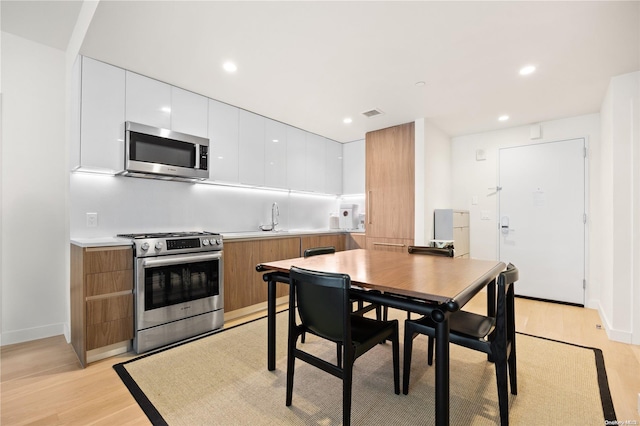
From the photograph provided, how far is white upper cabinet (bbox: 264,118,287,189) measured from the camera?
388 cm

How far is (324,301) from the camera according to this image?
147cm

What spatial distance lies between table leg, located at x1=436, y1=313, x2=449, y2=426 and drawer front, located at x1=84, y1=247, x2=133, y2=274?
7.70ft

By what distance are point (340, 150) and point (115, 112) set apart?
11.1 feet

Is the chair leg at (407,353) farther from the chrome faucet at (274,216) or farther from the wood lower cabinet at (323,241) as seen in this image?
the chrome faucet at (274,216)

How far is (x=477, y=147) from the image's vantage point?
15.1 ft

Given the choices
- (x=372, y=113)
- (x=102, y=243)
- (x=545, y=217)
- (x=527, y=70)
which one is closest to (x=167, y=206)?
(x=102, y=243)

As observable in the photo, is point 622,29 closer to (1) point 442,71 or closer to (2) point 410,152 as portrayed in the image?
(1) point 442,71

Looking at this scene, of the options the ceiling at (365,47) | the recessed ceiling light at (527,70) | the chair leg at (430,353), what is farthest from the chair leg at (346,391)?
the recessed ceiling light at (527,70)

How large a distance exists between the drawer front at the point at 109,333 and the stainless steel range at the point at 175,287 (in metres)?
0.07

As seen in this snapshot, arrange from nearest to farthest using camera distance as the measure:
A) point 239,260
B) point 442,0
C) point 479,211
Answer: point 442,0 < point 239,260 < point 479,211

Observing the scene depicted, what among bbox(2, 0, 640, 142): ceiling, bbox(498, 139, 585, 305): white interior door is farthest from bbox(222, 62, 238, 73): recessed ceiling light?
bbox(498, 139, 585, 305): white interior door

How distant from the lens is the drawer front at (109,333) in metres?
2.19

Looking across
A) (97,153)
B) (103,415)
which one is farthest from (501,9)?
(103,415)

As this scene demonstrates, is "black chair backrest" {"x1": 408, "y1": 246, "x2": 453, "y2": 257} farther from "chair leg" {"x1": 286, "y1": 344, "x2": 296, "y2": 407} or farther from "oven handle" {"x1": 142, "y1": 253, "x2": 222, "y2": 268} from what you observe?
"oven handle" {"x1": 142, "y1": 253, "x2": 222, "y2": 268}
